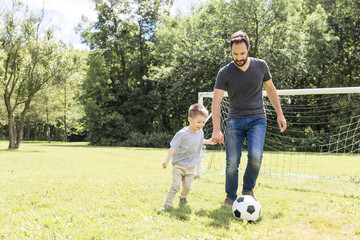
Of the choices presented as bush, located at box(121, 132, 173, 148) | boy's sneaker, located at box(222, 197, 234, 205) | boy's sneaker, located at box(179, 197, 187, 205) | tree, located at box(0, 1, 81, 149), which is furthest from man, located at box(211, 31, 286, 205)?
bush, located at box(121, 132, 173, 148)

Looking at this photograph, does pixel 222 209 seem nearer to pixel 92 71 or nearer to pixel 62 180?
pixel 62 180

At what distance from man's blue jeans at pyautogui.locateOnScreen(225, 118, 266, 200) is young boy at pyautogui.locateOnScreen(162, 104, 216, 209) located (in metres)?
0.31

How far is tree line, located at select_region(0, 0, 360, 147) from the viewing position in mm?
19219

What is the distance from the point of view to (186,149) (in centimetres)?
434

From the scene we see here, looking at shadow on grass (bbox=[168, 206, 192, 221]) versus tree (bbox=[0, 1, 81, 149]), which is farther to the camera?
tree (bbox=[0, 1, 81, 149])

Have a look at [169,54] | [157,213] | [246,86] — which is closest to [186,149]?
[157,213]

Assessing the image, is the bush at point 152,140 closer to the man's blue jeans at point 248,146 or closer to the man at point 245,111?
the man's blue jeans at point 248,146

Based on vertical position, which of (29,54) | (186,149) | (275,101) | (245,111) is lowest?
(186,149)

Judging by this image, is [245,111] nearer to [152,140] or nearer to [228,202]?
[228,202]

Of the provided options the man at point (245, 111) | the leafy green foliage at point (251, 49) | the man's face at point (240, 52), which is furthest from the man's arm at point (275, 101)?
the leafy green foliage at point (251, 49)

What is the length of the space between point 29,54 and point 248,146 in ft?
56.3

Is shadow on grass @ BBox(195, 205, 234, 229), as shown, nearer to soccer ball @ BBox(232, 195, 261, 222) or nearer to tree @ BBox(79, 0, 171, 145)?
soccer ball @ BBox(232, 195, 261, 222)

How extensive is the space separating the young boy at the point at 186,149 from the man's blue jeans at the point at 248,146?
31 cm

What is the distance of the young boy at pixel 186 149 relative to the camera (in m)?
4.25
